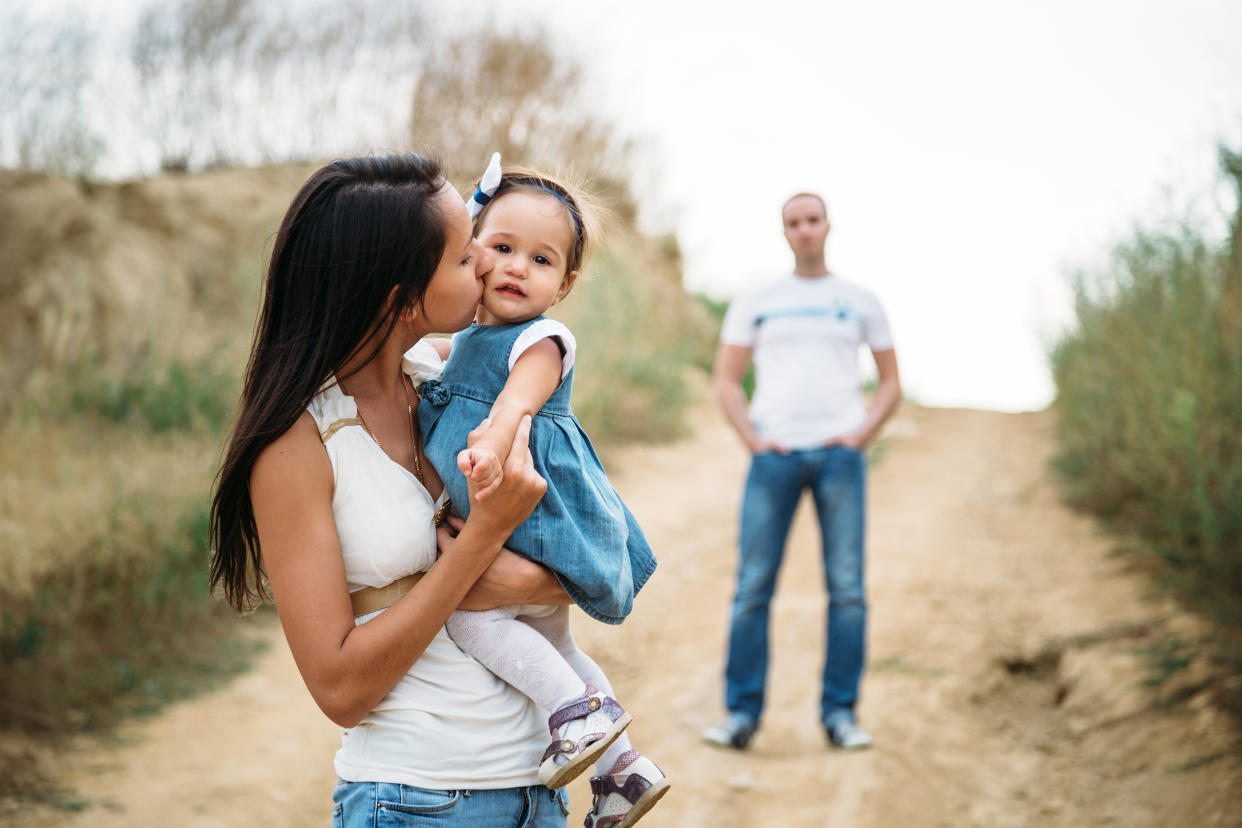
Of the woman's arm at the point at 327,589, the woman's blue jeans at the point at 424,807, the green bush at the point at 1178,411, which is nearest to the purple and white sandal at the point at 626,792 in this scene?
the woman's blue jeans at the point at 424,807

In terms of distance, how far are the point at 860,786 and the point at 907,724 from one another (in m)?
0.78

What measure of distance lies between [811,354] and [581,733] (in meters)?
3.01

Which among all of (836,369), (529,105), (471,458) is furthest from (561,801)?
(529,105)

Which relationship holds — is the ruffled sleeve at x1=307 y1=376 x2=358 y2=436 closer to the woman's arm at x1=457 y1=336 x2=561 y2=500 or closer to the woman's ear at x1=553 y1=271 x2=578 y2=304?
the woman's arm at x1=457 y1=336 x2=561 y2=500

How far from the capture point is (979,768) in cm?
438

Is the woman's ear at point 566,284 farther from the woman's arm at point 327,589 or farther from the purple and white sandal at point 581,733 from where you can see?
the purple and white sandal at point 581,733

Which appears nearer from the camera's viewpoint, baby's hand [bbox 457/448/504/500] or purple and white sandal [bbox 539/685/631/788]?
baby's hand [bbox 457/448/504/500]

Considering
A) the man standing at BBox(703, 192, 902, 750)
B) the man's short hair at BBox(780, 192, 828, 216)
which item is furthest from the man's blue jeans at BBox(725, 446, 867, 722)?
the man's short hair at BBox(780, 192, 828, 216)

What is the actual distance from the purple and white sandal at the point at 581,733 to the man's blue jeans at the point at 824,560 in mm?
2697

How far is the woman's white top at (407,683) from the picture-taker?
4.79 ft

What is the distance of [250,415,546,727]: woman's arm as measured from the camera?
1418 mm

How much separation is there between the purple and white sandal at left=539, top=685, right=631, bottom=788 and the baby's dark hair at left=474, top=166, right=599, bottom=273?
804mm

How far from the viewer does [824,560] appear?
4.36 meters

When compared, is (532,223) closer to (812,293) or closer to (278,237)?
(278,237)
